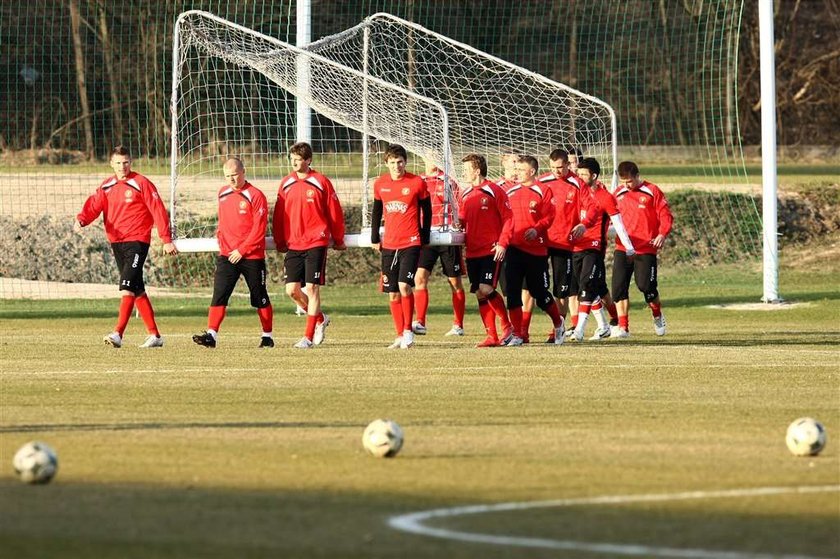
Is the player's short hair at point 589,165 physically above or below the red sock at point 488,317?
above

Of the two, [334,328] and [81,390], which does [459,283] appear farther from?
[81,390]

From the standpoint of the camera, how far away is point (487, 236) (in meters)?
17.7

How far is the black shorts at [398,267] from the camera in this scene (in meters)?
17.0

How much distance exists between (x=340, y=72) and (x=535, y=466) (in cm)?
1320

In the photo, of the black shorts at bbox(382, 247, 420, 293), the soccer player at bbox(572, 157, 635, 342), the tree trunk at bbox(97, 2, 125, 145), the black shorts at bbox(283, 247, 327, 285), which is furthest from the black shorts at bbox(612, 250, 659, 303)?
the tree trunk at bbox(97, 2, 125, 145)

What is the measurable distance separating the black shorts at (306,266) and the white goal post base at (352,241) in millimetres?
375

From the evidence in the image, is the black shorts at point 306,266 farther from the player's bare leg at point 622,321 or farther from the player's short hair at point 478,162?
the player's bare leg at point 622,321

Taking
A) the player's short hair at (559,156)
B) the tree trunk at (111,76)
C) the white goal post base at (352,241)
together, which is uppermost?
the tree trunk at (111,76)

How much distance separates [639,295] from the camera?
1078 inches

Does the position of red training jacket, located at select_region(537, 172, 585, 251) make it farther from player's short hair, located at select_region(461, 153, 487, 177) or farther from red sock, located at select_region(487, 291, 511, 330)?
red sock, located at select_region(487, 291, 511, 330)

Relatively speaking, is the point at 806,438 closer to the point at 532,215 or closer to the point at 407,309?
the point at 407,309

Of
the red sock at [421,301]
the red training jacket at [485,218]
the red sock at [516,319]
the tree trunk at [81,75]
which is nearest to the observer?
the red training jacket at [485,218]

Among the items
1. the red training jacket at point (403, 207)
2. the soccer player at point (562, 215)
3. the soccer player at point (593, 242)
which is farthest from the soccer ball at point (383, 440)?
the soccer player at point (593, 242)

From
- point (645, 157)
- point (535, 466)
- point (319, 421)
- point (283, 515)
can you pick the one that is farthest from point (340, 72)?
point (645, 157)
